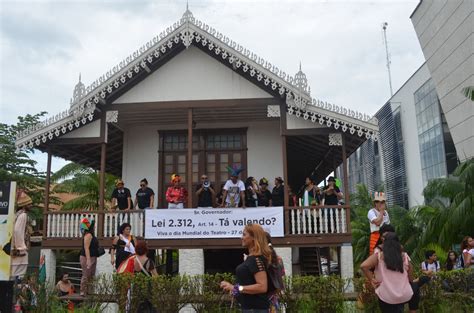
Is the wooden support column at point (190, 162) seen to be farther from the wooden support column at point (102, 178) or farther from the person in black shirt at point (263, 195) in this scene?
the wooden support column at point (102, 178)

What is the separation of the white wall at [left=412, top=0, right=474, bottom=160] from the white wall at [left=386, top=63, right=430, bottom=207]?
9177mm

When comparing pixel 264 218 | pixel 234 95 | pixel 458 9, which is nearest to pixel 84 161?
pixel 234 95

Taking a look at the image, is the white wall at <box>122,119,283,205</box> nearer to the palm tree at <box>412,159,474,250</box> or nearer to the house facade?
the house facade

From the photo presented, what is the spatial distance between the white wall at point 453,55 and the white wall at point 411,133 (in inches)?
361

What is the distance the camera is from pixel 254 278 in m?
4.52

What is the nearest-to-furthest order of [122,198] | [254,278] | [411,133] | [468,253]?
1. [254,278]
2. [468,253]
3. [122,198]
4. [411,133]

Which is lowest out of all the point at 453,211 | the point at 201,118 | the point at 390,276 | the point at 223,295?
the point at 223,295

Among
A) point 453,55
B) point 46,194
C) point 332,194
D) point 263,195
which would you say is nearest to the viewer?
point 332,194

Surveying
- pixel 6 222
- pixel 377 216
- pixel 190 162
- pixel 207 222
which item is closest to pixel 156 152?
pixel 190 162

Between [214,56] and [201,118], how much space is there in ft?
7.55

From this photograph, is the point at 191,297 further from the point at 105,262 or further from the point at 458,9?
the point at 458,9

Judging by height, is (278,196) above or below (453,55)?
below

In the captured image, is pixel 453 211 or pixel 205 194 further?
pixel 453 211

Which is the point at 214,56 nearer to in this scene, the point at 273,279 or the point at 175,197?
the point at 175,197
